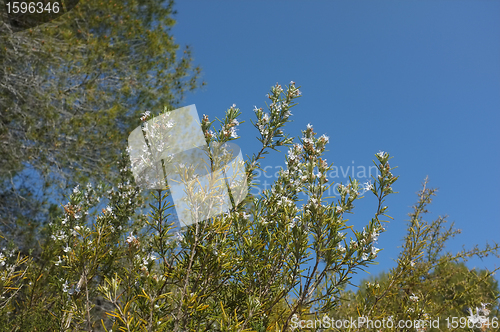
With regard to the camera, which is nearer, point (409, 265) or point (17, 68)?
point (409, 265)

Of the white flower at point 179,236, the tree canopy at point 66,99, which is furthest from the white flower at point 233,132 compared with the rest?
the tree canopy at point 66,99

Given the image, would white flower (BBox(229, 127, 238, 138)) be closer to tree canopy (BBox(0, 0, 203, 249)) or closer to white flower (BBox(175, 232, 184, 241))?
white flower (BBox(175, 232, 184, 241))

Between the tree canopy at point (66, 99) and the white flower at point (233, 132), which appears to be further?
the tree canopy at point (66, 99)

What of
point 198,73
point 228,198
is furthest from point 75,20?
point 228,198

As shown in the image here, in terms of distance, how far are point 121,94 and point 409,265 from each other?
755 centimetres

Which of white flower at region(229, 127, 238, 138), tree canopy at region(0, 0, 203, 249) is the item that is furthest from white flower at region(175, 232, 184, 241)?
tree canopy at region(0, 0, 203, 249)

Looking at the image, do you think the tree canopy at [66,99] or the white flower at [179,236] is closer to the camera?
the white flower at [179,236]

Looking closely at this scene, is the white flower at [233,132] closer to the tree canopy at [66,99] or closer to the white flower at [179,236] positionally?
the white flower at [179,236]

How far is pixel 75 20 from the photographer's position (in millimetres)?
7602

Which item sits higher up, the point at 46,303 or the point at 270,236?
the point at 270,236

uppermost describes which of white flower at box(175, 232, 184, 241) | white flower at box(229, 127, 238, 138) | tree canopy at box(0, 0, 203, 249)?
tree canopy at box(0, 0, 203, 249)

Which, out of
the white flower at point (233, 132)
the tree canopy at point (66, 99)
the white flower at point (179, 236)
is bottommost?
the white flower at point (179, 236)

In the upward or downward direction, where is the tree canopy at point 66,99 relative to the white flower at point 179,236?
upward

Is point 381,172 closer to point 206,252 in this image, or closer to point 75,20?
point 206,252
